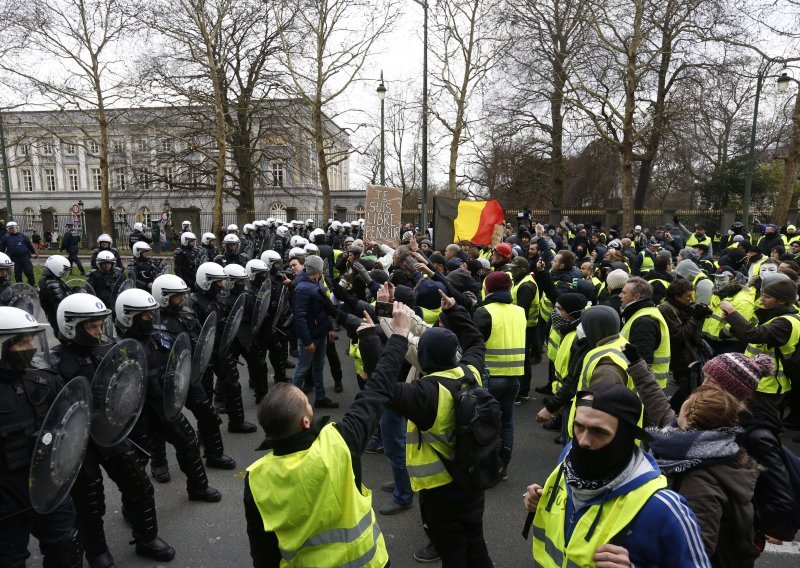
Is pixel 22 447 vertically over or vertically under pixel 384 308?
under

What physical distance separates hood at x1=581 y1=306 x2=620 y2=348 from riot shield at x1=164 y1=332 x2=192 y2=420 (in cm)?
300

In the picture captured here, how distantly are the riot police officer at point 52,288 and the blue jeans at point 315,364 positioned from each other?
3535mm

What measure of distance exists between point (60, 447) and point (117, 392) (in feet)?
1.97

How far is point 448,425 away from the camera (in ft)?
9.48

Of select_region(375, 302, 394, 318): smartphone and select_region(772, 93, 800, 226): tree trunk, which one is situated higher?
select_region(772, 93, 800, 226): tree trunk

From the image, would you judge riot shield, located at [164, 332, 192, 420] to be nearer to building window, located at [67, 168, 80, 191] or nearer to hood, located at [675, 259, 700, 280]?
hood, located at [675, 259, 700, 280]

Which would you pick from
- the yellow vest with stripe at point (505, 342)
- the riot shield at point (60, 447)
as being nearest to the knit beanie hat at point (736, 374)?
the yellow vest with stripe at point (505, 342)

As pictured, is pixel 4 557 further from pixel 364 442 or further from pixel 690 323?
pixel 690 323

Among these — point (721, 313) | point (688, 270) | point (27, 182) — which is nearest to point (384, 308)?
point (721, 313)

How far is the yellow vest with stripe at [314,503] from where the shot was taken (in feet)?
6.57

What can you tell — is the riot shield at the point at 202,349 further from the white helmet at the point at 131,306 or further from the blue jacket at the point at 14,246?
the blue jacket at the point at 14,246

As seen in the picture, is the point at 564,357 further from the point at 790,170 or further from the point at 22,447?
the point at 790,170

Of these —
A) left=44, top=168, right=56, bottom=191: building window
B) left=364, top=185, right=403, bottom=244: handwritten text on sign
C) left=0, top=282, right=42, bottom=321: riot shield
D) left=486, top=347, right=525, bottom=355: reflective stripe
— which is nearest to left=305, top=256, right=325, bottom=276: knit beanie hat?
left=486, top=347, right=525, bottom=355: reflective stripe

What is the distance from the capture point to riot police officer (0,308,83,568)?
2822 mm
